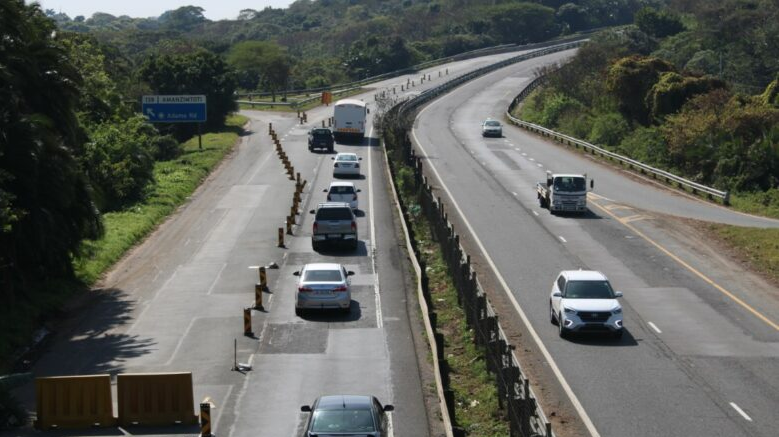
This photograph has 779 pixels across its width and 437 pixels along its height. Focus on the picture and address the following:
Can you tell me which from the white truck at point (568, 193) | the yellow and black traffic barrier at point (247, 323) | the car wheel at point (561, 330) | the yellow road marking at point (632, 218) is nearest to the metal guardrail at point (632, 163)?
the yellow road marking at point (632, 218)

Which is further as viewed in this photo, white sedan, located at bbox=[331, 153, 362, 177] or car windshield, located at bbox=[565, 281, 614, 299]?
white sedan, located at bbox=[331, 153, 362, 177]

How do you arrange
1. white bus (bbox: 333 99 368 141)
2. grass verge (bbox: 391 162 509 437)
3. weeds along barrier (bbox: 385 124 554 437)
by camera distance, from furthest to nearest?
white bus (bbox: 333 99 368 141) → grass verge (bbox: 391 162 509 437) → weeds along barrier (bbox: 385 124 554 437)

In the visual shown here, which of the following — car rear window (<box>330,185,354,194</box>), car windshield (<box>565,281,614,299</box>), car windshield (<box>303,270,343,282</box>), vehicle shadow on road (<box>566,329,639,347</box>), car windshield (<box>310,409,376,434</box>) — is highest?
car windshield (<box>310,409,376,434</box>)

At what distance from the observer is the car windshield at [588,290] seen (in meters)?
31.4

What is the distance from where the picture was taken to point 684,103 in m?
80.4

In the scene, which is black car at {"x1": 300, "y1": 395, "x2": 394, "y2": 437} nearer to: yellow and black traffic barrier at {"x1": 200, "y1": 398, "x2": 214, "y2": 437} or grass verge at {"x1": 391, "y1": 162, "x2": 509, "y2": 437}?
yellow and black traffic barrier at {"x1": 200, "y1": 398, "x2": 214, "y2": 437}

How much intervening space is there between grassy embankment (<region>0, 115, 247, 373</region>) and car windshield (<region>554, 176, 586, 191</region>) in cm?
1856

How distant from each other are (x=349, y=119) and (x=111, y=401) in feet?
204

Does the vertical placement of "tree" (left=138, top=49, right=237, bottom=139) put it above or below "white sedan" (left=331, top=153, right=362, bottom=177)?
above

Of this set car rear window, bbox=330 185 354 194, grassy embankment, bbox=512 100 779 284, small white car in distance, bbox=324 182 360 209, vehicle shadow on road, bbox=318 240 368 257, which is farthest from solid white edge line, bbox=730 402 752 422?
car rear window, bbox=330 185 354 194

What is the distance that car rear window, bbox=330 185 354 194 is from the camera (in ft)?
177

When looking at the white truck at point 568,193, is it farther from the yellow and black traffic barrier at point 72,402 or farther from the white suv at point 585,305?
the yellow and black traffic barrier at point 72,402

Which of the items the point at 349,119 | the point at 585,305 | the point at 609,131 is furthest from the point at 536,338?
the point at 609,131

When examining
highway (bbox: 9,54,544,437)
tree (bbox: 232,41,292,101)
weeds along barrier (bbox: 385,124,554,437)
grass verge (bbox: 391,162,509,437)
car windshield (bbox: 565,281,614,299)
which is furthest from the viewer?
tree (bbox: 232,41,292,101)
